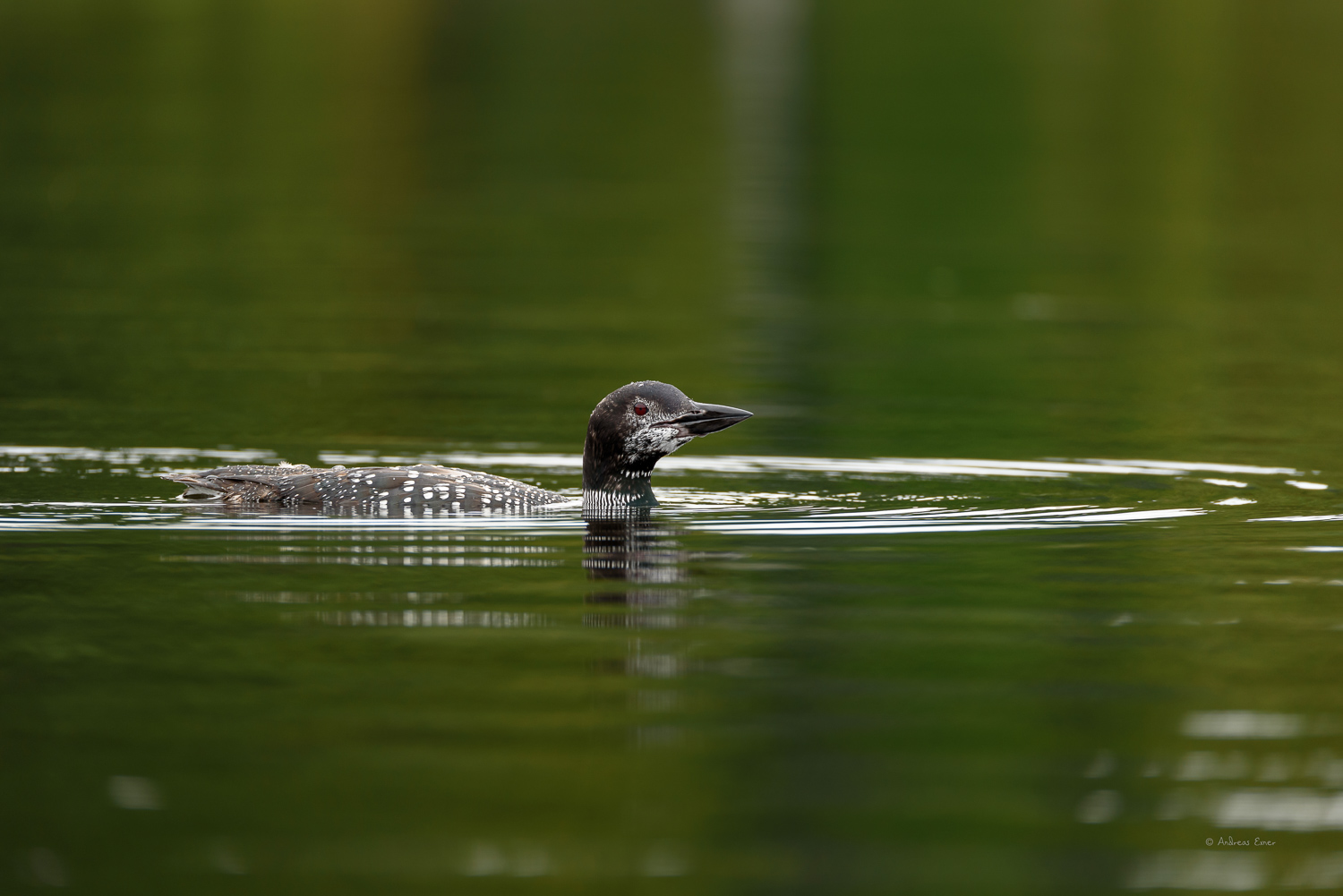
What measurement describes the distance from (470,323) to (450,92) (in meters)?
31.9

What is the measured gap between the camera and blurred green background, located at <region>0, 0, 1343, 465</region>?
528 inches

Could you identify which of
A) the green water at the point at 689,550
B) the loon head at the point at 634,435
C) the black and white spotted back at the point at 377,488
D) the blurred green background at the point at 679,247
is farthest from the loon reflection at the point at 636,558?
the blurred green background at the point at 679,247

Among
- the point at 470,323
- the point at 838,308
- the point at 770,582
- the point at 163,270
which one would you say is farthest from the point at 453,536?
the point at 163,270

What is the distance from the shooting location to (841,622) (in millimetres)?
7551

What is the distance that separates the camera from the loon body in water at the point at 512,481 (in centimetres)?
966

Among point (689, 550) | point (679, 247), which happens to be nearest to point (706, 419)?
point (689, 550)

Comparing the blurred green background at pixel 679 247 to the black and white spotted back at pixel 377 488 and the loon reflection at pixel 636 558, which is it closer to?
the black and white spotted back at pixel 377 488

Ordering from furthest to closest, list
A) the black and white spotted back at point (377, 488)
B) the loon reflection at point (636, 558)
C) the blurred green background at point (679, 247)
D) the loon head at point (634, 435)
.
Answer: the blurred green background at point (679, 247) < the loon head at point (634, 435) < the black and white spotted back at point (377, 488) < the loon reflection at point (636, 558)

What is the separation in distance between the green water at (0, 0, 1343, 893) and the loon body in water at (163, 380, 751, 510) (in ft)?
0.48

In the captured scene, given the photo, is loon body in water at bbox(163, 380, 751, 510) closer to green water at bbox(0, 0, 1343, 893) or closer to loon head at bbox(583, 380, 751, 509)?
loon head at bbox(583, 380, 751, 509)

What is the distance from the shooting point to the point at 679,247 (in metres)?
→ 23.2

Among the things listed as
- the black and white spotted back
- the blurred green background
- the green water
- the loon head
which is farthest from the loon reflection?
the blurred green background

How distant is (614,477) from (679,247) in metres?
13.2

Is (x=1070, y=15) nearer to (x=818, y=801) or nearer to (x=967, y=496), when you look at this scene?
(x=967, y=496)
